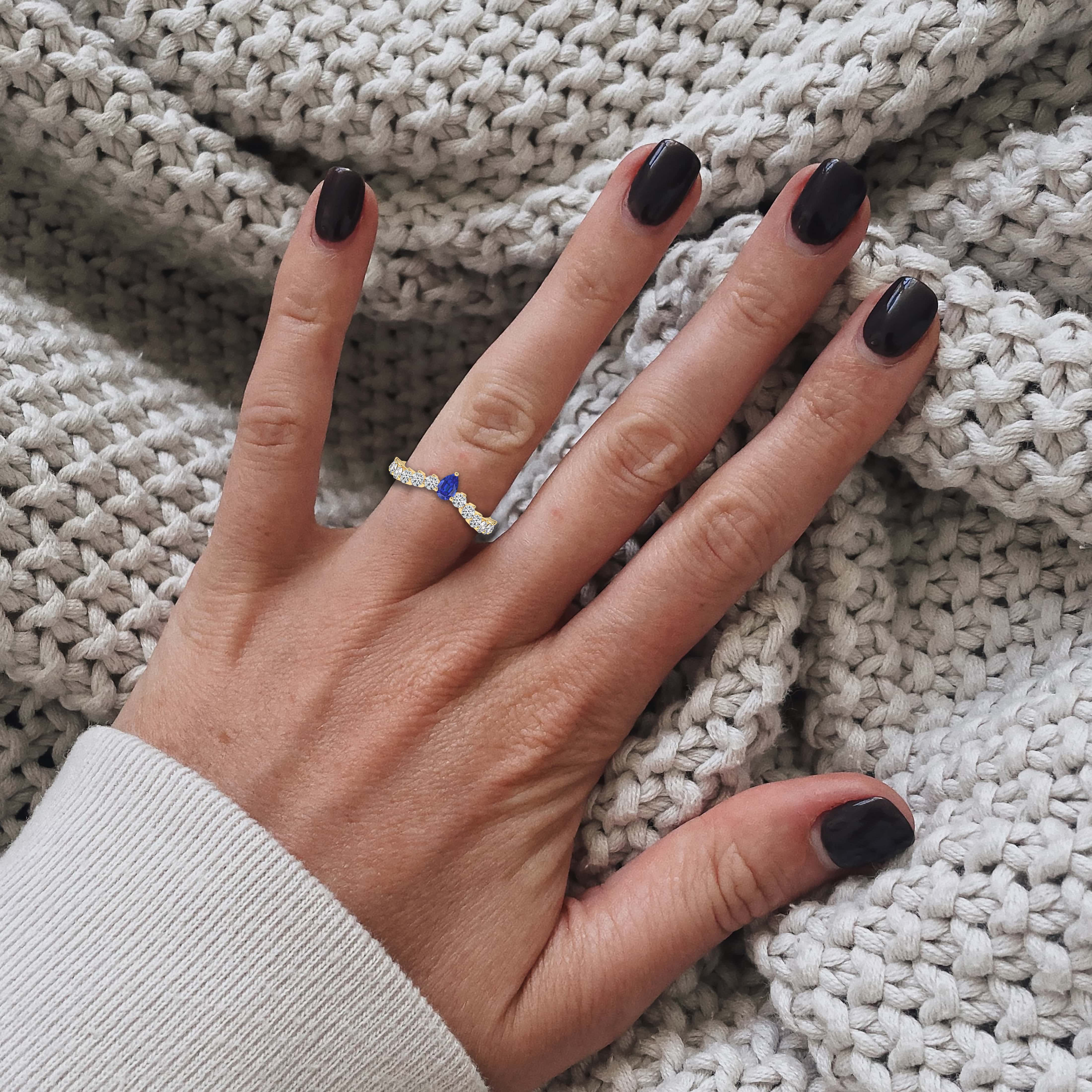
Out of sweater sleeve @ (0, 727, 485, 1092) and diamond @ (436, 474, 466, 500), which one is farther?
diamond @ (436, 474, 466, 500)

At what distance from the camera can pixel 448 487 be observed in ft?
2.59

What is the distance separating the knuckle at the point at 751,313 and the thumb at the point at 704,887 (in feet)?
1.18

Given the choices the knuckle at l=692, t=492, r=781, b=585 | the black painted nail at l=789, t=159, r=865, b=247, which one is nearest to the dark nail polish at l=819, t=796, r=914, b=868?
the knuckle at l=692, t=492, r=781, b=585

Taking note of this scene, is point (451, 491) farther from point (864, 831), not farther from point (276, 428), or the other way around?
point (864, 831)

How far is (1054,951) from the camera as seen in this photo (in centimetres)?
67

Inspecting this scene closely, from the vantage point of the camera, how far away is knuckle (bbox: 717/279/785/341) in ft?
2.49

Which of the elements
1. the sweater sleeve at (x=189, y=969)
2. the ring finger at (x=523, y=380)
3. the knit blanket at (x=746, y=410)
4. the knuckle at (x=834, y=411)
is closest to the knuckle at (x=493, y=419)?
the ring finger at (x=523, y=380)

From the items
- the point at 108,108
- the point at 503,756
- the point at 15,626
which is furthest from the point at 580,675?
the point at 108,108

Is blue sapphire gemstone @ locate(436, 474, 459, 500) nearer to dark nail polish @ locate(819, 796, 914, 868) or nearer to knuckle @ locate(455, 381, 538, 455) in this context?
knuckle @ locate(455, 381, 538, 455)

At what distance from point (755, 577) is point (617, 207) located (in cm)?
32

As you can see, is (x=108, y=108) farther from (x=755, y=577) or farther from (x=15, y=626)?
(x=755, y=577)

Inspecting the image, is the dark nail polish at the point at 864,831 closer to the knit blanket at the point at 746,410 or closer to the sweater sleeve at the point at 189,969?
the knit blanket at the point at 746,410

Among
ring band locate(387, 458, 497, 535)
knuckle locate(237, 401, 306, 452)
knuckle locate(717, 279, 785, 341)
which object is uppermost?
knuckle locate(717, 279, 785, 341)

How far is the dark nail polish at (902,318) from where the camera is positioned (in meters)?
0.73
